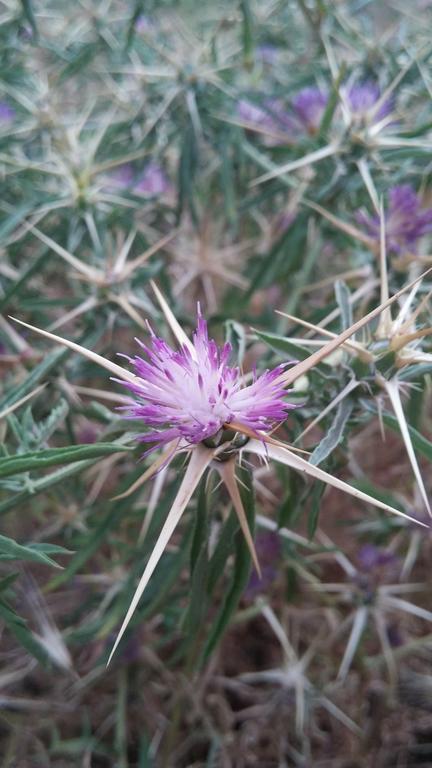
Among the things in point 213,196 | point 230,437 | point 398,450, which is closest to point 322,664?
point 398,450

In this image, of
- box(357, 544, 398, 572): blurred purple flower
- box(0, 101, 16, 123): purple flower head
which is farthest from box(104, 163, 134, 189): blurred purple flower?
box(357, 544, 398, 572): blurred purple flower

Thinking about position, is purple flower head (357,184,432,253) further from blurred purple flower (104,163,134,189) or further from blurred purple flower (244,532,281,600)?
blurred purple flower (104,163,134,189)

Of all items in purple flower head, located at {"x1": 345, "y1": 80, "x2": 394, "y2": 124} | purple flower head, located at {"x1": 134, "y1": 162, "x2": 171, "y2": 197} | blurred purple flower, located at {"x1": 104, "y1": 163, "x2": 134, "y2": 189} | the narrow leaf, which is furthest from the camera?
blurred purple flower, located at {"x1": 104, "y1": 163, "x2": 134, "y2": 189}

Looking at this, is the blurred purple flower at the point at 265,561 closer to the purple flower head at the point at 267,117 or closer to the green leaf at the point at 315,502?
the green leaf at the point at 315,502

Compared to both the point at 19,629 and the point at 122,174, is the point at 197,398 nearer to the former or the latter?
the point at 19,629

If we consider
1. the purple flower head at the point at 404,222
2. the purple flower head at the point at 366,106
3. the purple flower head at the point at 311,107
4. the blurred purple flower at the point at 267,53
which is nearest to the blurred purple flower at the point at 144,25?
the blurred purple flower at the point at 267,53

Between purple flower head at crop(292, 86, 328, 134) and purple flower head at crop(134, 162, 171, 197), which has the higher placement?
purple flower head at crop(134, 162, 171, 197)

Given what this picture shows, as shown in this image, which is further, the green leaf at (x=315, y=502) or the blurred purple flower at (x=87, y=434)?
the blurred purple flower at (x=87, y=434)
